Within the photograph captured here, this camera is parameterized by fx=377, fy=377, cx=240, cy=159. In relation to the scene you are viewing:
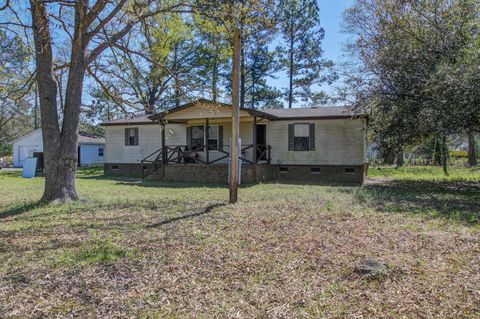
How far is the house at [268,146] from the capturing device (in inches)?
629

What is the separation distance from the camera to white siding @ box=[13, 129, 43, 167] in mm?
33400

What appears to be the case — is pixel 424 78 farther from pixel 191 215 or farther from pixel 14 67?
pixel 14 67

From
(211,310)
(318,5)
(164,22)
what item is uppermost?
(318,5)

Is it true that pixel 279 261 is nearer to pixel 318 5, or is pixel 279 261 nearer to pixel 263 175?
pixel 263 175

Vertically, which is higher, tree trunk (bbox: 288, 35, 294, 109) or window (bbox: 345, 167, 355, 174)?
tree trunk (bbox: 288, 35, 294, 109)

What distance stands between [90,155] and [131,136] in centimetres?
1464

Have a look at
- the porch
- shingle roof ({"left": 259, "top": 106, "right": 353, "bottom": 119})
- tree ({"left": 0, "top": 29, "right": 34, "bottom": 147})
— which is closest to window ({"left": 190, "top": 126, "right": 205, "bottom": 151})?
the porch

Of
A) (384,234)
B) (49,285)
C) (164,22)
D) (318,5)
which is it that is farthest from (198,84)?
(318,5)

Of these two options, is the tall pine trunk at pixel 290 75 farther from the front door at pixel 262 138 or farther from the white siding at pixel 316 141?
the white siding at pixel 316 141

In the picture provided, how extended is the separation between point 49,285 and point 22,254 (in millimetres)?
1373

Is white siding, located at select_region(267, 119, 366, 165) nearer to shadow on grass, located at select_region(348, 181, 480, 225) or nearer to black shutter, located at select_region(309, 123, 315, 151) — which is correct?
black shutter, located at select_region(309, 123, 315, 151)

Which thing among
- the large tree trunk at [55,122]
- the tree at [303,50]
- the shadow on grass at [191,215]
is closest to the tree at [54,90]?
the large tree trunk at [55,122]

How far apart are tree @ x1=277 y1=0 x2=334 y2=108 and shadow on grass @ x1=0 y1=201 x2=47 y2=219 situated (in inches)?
928

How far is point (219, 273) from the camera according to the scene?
415 cm
